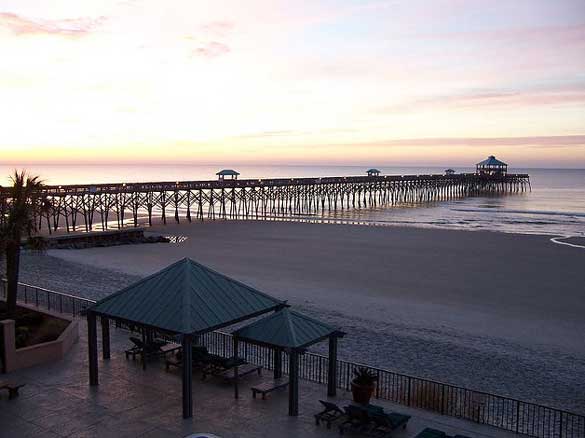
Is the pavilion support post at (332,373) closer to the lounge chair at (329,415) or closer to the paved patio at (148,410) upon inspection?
the paved patio at (148,410)

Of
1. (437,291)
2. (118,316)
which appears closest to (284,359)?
(118,316)

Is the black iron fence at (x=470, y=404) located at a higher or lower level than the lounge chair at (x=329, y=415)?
lower

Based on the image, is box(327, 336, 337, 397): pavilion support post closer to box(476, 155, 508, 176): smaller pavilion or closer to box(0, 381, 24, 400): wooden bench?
box(0, 381, 24, 400): wooden bench

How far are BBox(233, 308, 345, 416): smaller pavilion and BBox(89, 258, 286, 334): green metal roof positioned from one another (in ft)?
1.56

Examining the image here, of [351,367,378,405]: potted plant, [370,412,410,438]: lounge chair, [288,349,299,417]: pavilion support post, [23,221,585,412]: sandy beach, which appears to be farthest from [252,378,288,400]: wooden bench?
[23,221,585,412]: sandy beach

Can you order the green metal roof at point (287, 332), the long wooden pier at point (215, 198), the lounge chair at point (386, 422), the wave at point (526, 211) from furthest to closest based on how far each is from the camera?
the wave at point (526, 211) < the long wooden pier at point (215, 198) < the green metal roof at point (287, 332) < the lounge chair at point (386, 422)

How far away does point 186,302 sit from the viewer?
9914mm

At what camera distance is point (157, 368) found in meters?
12.1

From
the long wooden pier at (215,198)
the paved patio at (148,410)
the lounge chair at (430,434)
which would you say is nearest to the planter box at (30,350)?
the paved patio at (148,410)

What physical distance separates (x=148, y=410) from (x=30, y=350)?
12.4 ft

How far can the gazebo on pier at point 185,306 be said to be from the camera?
31.4 ft

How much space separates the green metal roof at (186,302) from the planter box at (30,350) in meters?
2.16

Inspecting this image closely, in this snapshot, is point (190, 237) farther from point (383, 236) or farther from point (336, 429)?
point (336, 429)

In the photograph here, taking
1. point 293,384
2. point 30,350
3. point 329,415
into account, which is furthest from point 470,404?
point 30,350
